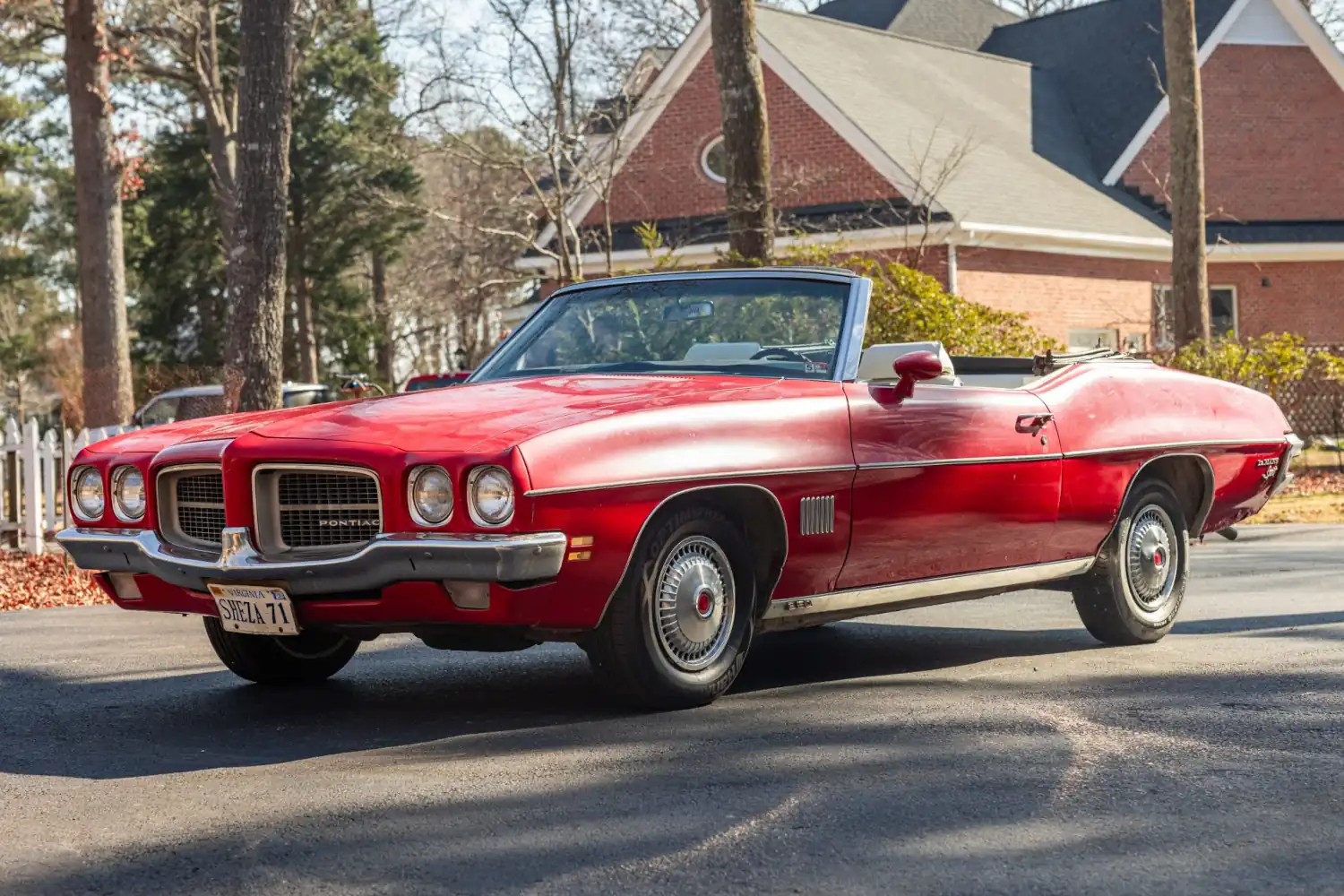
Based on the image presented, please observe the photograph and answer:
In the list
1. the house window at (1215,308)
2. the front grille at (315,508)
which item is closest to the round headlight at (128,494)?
the front grille at (315,508)

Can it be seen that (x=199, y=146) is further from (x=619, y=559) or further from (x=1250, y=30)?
(x=619, y=559)

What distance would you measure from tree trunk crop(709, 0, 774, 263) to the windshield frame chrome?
8719mm

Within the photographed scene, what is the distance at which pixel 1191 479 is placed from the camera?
9.03m

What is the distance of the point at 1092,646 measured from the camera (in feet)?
28.2

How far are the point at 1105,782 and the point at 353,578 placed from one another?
2485 millimetres

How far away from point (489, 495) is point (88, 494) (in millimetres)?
1987

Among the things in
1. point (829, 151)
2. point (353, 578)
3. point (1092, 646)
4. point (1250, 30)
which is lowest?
point (1092, 646)

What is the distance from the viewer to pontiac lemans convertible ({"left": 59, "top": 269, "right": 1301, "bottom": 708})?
6.03 meters

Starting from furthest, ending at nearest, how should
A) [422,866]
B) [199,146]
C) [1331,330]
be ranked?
[199,146]
[1331,330]
[422,866]

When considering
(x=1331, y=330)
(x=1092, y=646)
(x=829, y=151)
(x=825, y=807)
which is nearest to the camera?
(x=825, y=807)

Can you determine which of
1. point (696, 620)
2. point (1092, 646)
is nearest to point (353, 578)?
point (696, 620)

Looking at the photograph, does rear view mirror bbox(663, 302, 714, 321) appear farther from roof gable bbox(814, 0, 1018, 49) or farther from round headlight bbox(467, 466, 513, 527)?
roof gable bbox(814, 0, 1018, 49)

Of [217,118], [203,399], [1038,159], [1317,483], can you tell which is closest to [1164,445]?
[1317,483]

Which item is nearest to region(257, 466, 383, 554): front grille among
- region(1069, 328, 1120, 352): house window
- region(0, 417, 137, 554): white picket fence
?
region(0, 417, 137, 554): white picket fence
